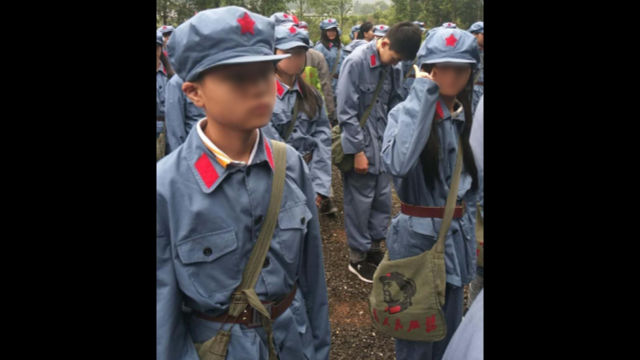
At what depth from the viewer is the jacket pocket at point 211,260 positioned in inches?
64.7

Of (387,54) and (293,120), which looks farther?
(387,54)

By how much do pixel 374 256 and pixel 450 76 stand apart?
116 inches

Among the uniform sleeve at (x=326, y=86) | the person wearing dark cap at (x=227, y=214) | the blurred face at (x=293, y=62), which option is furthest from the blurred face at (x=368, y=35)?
the person wearing dark cap at (x=227, y=214)

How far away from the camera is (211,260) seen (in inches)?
65.4

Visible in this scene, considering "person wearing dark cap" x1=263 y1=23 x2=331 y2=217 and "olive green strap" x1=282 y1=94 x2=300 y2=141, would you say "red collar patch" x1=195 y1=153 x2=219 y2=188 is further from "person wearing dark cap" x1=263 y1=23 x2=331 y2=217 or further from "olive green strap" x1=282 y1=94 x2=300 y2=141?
"olive green strap" x1=282 y1=94 x2=300 y2=141

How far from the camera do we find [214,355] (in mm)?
1675

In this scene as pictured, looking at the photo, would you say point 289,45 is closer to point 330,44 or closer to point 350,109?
point 350,109

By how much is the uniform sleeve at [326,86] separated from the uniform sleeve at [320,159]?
441 centimetres

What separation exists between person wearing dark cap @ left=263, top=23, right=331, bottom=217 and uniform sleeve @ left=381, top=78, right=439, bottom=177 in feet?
4.42

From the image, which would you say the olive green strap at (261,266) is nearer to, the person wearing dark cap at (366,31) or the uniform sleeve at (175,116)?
the uniform sleeve at (175,116)

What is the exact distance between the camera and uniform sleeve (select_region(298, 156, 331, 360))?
196 centimetres

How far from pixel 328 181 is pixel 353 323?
3.95 feet

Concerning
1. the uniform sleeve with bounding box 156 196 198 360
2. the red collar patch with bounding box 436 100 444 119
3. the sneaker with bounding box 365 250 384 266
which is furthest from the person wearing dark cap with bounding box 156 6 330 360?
the sneaker with bounding box 365 250 384 266

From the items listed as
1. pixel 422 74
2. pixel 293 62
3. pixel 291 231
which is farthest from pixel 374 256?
pixel 291 231
